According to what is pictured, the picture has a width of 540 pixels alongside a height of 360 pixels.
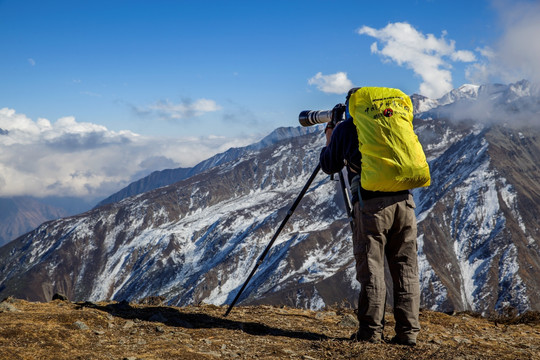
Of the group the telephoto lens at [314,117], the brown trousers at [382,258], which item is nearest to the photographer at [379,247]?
the brown trousers at [382,258]

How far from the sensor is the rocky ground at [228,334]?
662 centimetres

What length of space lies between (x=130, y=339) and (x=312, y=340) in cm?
314

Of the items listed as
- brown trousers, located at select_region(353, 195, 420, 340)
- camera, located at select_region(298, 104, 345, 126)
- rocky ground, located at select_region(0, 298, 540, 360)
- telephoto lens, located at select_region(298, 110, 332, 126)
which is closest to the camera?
rocky ground, located at select_region(0, 298, 540, 360)

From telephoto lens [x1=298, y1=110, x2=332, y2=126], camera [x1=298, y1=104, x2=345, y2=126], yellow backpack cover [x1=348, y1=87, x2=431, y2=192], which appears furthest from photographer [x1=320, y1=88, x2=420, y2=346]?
telephoto lens [x1=298, y1=110, x2=332, y2=126]

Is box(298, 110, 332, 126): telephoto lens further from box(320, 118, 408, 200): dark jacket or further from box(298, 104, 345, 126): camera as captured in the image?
box(320, 118, 408, 200): dark jacket

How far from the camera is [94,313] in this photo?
8.88 metres

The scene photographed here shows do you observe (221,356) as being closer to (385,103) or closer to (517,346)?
(385,103)

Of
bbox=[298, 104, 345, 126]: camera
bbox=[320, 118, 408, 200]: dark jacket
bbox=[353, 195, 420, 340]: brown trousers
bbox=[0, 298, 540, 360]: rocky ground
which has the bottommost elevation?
bbox=[0, 298, 540, 360]: rocky ground

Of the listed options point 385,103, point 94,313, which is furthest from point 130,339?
point 385,103

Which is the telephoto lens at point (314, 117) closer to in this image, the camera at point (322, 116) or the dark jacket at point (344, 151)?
the camera at point (322, 116)

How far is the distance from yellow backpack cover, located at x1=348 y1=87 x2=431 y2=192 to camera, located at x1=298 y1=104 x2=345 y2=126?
3.69ft

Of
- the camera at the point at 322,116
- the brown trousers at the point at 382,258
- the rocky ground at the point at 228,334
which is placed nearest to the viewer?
the rocky ground at the point at 228,334

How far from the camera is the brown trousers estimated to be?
7172 mm

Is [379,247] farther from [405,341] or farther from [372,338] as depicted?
[405,341]
